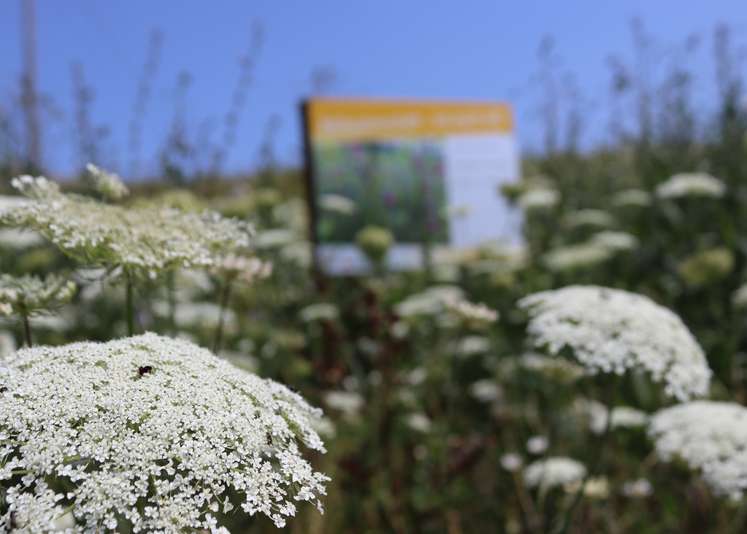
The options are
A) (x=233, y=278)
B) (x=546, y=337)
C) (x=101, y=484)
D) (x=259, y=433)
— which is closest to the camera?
(x=101, y=484)

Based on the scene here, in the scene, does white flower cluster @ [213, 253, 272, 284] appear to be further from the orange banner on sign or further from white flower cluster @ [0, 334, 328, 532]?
the orange banner on sign

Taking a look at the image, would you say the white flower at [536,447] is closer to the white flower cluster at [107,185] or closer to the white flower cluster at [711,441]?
the white flower cluster at [711,441]

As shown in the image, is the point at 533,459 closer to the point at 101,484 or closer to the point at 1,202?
the point at 1,202

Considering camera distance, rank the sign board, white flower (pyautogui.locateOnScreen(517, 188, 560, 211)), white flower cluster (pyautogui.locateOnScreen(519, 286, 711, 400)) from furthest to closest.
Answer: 1. the sign board
2. white flower (pyautogui.locateOnScreen(517, 188, 560, 211))
3. white flower cluster (pyautogui.locateOnScreen(519, 286, 711, 400))

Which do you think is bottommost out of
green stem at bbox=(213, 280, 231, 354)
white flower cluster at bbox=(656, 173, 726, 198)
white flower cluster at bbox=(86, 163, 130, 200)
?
white flower cluster at bbox=(656, 173, 726, 198)

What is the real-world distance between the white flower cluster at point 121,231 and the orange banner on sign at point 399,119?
5.10 m

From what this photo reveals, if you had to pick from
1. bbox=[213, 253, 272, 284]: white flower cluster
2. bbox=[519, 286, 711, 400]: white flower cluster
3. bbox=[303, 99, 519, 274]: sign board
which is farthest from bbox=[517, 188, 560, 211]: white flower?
bbox=[213, 253, 272, 284]: white flower cluster

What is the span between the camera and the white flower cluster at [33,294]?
1.56m

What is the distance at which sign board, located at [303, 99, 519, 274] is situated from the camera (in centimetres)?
652

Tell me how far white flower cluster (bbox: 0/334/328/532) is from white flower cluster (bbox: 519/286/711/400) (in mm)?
912

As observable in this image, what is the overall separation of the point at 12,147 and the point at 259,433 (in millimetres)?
5072

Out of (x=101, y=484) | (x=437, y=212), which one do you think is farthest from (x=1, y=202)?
(x=437, y=212)

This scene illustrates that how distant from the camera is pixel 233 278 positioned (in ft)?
7.56

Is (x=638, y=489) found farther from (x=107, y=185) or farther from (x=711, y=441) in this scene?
(x=107, y=185)
